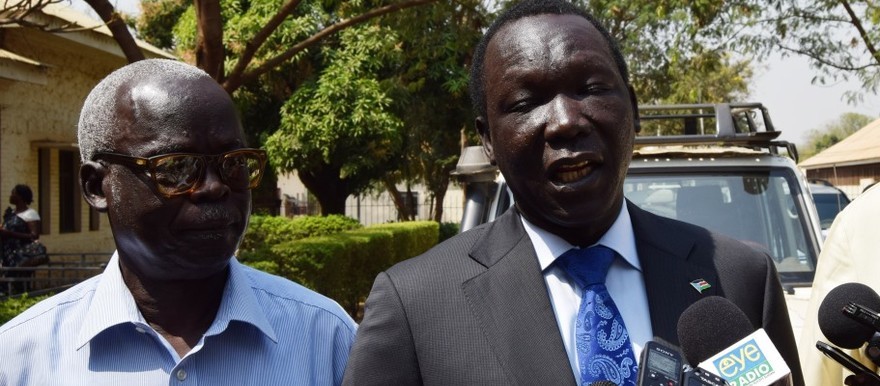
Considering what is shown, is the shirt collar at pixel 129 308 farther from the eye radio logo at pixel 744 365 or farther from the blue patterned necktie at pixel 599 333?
the eye radio logo at pixel 744 365

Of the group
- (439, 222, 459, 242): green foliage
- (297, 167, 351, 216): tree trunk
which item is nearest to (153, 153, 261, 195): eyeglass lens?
(297, 167, 351, 216): tree trunk

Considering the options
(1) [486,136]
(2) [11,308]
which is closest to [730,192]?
(1) [486,136]

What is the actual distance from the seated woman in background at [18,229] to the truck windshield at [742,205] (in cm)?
798

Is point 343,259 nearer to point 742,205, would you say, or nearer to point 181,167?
point 742,205

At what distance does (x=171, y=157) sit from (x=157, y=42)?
22673 millimetres

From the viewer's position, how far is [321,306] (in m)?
2.35

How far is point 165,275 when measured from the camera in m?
2.19

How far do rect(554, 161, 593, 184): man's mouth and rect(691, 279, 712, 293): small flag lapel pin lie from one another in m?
0.38

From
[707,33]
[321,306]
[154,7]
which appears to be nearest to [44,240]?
[154,7]

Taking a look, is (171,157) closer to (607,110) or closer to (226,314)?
(226,314)

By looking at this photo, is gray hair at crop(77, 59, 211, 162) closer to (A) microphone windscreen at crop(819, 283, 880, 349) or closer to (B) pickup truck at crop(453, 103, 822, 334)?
(A) microphone windscreen at crop(819, 283, 880, 349)

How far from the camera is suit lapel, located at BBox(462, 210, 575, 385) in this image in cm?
211

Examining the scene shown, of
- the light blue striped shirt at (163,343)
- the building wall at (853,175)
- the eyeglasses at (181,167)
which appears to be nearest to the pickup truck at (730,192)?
→ the light blue striped shirt at (163,343)

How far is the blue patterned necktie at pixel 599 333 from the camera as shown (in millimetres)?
2074
